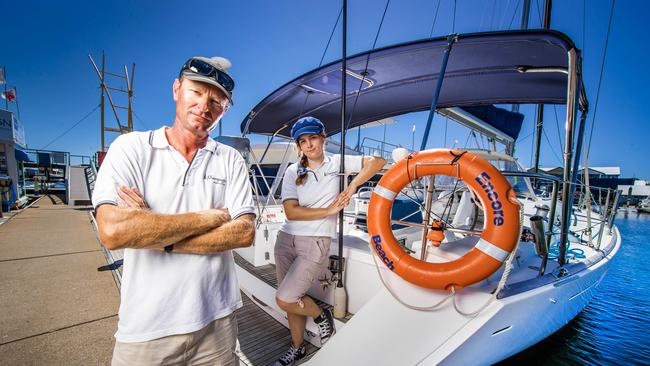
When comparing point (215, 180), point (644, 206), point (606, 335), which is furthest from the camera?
point (644, 206)

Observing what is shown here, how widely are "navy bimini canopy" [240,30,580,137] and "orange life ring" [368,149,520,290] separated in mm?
1386

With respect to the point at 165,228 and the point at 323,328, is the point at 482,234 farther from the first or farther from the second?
the point at 165,228

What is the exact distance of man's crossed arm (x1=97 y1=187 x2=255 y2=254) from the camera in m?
0.90

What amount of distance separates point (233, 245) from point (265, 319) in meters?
1.85

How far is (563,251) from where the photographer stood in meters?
2.30

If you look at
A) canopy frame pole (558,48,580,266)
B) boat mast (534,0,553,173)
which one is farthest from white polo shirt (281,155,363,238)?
boat mast (534,0,553,173)

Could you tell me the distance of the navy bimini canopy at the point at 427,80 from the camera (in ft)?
8.05

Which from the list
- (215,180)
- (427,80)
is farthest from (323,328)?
(427,80)

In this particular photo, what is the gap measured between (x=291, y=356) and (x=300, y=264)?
0.69 meters

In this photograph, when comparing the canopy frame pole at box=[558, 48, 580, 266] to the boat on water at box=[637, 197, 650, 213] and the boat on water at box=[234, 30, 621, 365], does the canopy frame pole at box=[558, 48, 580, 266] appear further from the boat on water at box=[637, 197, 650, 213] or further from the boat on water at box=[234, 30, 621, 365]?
the boat on water at box=[637, 197, 650, 213]

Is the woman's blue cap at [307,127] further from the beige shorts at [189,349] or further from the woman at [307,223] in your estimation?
the beige shorts at [189,349]

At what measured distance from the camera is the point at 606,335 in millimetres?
3691

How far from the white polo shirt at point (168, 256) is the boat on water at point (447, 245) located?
0.96m

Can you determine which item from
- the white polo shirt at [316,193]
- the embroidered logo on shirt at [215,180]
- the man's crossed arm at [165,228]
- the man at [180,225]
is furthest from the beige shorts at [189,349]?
the white polo shirt at [316,193]
